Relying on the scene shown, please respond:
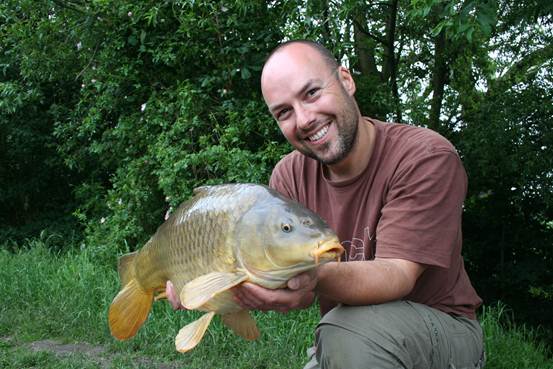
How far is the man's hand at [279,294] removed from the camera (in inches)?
52.8

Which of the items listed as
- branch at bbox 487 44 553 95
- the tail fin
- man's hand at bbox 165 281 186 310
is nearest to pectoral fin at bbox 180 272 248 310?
man's hand at bbox 165 281 186 310

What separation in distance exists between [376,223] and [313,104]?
0.35 m

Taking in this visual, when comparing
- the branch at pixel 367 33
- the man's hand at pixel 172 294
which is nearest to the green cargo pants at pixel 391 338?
the man's hand at pixel 172 294

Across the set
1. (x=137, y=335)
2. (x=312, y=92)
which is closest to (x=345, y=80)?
(x=312, y=92)

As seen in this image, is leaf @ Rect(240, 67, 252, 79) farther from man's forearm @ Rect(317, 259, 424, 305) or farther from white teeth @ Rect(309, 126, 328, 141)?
man's forearm @ Rect(317, 259, 424, 305)

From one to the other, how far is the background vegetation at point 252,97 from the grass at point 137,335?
24.4 inches

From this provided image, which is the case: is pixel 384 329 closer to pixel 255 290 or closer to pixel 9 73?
pixel 255 290

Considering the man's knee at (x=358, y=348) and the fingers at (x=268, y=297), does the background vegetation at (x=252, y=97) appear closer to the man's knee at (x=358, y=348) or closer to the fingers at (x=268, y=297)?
the man's knee at (x=358, y=348)

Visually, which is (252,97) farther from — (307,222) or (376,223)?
(307,222)

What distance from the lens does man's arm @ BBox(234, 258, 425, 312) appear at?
136 cm

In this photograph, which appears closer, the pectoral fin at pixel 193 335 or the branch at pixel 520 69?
the pectoral fin at pixel 193 335

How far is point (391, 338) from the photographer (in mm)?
1606

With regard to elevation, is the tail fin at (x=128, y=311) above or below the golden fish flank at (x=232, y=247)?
below

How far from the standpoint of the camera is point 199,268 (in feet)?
4.87
